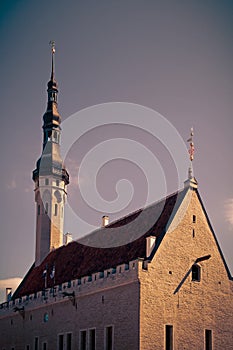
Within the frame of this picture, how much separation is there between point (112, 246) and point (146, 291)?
8.54 meters

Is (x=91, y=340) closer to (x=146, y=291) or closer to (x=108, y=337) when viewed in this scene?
(x=108, y=337)

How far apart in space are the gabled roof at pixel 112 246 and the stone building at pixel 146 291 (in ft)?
0.33

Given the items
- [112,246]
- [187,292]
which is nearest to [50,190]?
[112,246]

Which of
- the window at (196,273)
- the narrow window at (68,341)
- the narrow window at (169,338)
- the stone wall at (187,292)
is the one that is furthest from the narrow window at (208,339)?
the narrow window at (68,341)

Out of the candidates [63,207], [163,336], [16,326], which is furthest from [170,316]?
[63,207]

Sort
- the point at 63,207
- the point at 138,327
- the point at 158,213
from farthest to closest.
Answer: the point at 63,207
the point at 158,213
the point at 138,327

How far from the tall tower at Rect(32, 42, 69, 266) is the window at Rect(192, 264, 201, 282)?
23609 millimetres

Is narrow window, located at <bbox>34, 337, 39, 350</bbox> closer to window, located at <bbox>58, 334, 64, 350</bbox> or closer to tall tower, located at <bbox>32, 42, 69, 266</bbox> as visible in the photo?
window, located at <bbox>58, 334, 64, 350</bbox>

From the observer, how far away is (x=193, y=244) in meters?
41.1

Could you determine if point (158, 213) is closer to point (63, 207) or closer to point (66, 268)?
point (66, 268)

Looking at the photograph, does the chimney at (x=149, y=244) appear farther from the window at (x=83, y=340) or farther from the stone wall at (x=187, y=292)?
the window at (x=83, y=340)

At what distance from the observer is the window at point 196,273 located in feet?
133

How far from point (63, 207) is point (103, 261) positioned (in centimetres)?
1982

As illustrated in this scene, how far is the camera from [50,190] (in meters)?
63.2
